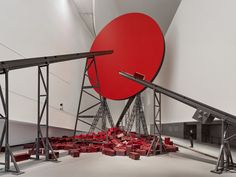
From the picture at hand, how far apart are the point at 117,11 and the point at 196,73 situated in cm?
550

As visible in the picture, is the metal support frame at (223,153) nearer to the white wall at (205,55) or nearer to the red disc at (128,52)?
the white wall at (205,55)

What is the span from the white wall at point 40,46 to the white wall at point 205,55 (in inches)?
145

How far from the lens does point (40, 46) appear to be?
5969 mm

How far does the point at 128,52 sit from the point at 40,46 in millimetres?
2875

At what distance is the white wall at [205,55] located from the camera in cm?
432

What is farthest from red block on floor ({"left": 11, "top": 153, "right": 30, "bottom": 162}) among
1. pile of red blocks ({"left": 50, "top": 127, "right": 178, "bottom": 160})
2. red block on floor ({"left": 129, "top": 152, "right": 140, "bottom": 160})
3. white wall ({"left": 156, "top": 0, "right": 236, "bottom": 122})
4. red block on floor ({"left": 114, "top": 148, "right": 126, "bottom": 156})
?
white wall ({"left": 156, "top": 0, "right": 236, "bottom": 122})

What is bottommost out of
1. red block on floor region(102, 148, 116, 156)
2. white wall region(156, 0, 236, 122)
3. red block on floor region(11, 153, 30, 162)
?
red block on floor region(102, 148, 116, 156)

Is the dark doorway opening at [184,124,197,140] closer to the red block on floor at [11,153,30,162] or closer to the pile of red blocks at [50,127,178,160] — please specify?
the pile of red blocks at [50,127,178,160]

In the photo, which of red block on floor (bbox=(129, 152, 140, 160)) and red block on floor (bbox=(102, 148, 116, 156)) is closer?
red block on floor (bbox=(129, 152, 140, 160))

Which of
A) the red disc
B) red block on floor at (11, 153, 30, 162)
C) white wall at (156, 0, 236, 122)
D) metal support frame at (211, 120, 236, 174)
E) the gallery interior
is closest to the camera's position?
metal support frame at (211, 120, 236, 174)

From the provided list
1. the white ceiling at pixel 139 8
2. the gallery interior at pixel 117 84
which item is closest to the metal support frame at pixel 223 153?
the gallery interior at pixel 117 84

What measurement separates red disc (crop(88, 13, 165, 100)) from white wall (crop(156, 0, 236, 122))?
95 cm

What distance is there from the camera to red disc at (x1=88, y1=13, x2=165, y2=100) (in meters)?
7.29

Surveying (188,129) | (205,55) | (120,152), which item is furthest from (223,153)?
(188,129)
